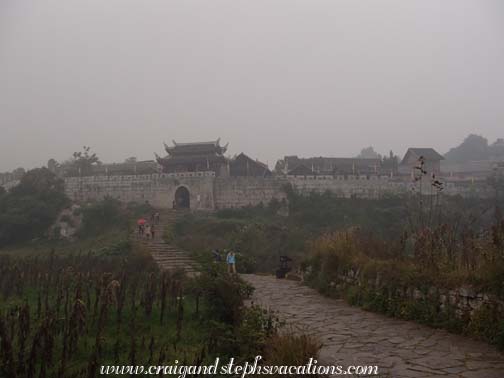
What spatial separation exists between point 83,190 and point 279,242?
60.2ft

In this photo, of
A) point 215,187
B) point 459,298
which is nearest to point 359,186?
point 215,187

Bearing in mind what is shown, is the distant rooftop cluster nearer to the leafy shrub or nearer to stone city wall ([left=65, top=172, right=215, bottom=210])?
stone city wall ([left=65, top=172, right=215, bottom=210])

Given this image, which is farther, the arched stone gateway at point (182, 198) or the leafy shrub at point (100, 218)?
the arched stone gateway at point (182, 198)

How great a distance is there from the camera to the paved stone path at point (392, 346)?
13.5 ft

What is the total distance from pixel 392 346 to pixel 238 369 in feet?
5.87

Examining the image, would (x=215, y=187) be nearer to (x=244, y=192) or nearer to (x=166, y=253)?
(x=244, y=192)

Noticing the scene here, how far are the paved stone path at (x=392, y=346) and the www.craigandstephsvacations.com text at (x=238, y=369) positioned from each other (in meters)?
0.20

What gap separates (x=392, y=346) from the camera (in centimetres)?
494

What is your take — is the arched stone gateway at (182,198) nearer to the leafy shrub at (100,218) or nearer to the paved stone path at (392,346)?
the leafy shrub at (100,218)

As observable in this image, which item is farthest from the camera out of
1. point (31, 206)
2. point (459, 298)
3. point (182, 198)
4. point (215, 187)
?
point (182, 198)

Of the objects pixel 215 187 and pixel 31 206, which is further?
pixel 215 187

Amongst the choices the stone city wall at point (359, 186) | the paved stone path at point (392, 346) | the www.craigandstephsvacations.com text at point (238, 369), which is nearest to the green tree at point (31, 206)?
the stone city wall at point (359, 186)

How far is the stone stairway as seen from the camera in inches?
583

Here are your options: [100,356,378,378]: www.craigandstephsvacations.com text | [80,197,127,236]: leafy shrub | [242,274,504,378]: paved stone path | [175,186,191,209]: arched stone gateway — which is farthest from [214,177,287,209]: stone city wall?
[100,356,378,378]: www.craigandstephsvacations.com text
